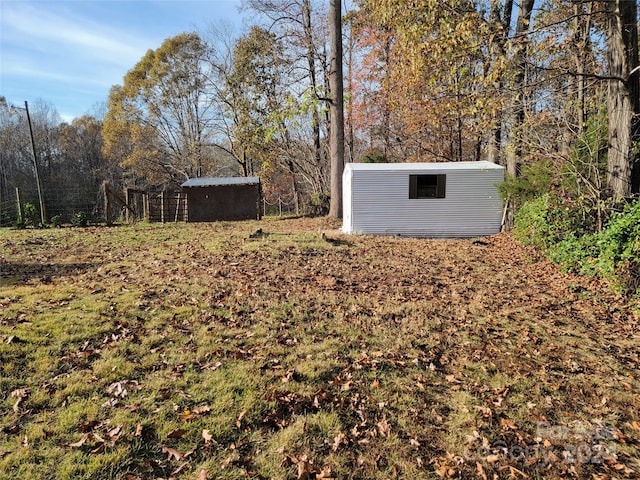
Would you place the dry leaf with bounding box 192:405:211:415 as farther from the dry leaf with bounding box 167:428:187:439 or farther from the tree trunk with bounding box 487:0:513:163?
the tree trunk with bounding box 487:0:513:163

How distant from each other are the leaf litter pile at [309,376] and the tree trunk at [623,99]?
6.33 feet

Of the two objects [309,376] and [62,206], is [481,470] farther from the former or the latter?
[62,206]

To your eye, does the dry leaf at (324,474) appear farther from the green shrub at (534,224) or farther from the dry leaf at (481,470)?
the green shrub at (534,224)

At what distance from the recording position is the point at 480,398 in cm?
322

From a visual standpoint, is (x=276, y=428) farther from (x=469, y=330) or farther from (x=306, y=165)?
(x=306, y=165)

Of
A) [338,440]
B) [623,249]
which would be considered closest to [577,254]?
[623,249]

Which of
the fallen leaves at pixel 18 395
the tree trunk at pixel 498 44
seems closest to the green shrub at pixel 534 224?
the tree trunk at pixel 498 44

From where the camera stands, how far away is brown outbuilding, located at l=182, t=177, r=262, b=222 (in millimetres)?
16922

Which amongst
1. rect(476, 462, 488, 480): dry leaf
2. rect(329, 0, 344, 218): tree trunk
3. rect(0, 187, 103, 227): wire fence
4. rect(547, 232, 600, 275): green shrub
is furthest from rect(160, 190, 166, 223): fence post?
rect(476, 462, 488, 480): dry leaf

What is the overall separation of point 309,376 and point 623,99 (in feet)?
22.8

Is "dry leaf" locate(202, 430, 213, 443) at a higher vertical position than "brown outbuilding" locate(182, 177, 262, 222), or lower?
lower

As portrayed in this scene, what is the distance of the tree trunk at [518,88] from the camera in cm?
693

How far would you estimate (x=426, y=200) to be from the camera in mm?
11805

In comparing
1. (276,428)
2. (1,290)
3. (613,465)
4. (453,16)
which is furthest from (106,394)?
(453,16)
